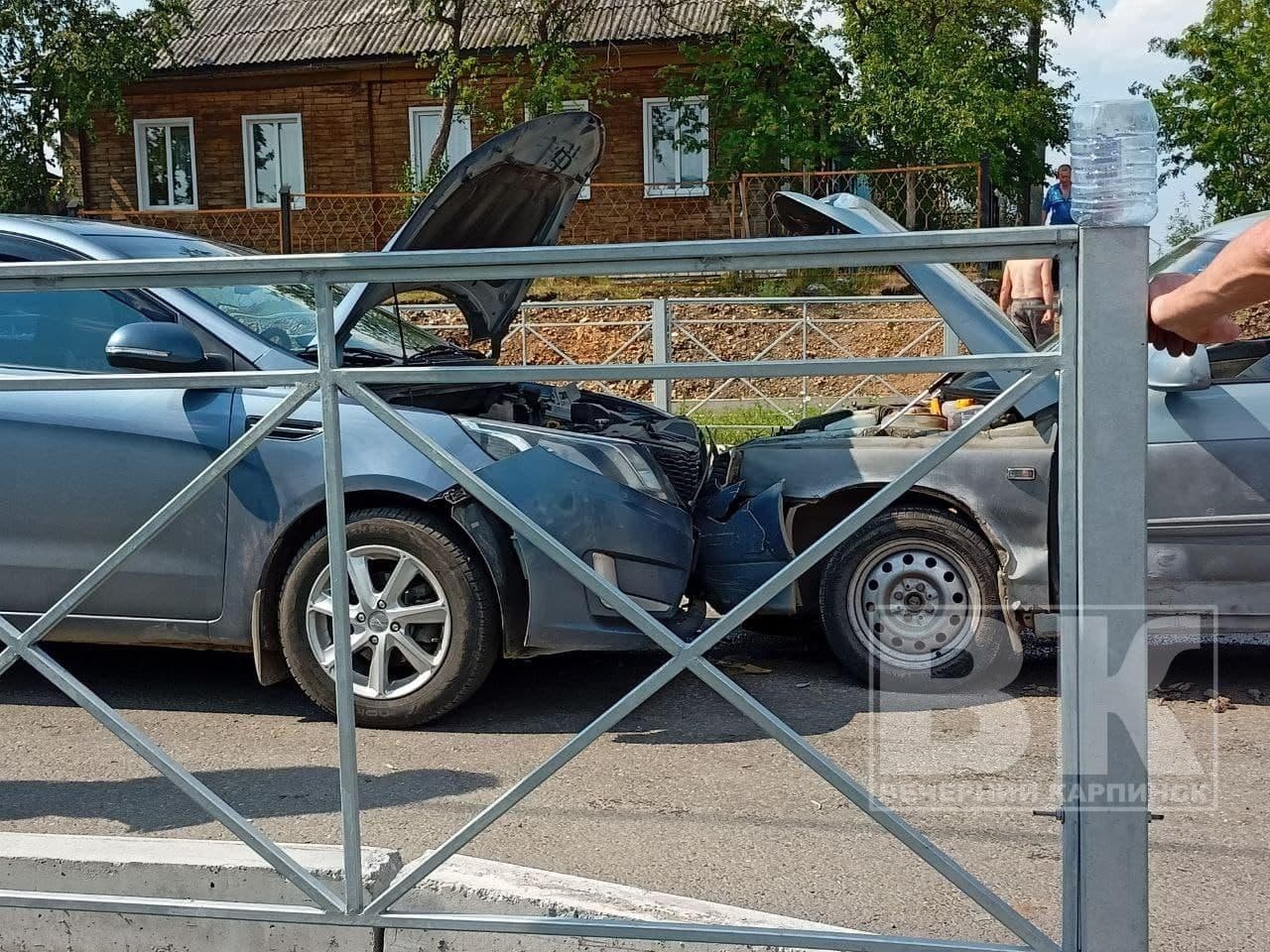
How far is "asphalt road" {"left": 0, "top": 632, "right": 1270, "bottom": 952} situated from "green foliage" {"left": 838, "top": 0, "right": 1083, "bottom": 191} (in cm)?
1301

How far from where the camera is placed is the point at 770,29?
19641 mm

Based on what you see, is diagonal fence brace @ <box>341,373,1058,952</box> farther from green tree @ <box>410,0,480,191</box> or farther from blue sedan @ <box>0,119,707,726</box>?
green tree @ <box>410,0,480,191</box>

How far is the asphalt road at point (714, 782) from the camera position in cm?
330

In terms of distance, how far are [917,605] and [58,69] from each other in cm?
1961

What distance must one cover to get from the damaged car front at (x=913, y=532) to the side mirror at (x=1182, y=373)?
394 mm

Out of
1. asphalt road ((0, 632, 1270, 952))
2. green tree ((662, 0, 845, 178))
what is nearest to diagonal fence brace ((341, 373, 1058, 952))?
asphalt road ((0, 632, 1270, 952))

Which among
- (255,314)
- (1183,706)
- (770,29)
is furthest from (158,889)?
(770,29)

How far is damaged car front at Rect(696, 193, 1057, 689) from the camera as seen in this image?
4.63m

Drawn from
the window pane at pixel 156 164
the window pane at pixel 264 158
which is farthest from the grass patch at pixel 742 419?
the window pane at pixel 156 164

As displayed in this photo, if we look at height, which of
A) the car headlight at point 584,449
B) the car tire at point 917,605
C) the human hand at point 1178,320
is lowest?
the car tire at point 917,605

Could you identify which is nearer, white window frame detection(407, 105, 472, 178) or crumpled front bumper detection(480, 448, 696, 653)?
crumpled front bumper detection(480, 448, 696, 653)

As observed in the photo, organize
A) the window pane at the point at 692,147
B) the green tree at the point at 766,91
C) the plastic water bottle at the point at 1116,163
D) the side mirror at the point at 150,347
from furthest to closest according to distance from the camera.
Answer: the window pane at the point at 692,147, the green tree at the point at 766,91, the side mirror at the point at 150,347, the plastic water bottle at the point at 1116,163

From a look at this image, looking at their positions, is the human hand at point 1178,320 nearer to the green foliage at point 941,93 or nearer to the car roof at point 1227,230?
the car roof at point 1227,230

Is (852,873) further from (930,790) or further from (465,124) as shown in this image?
(465,124)
